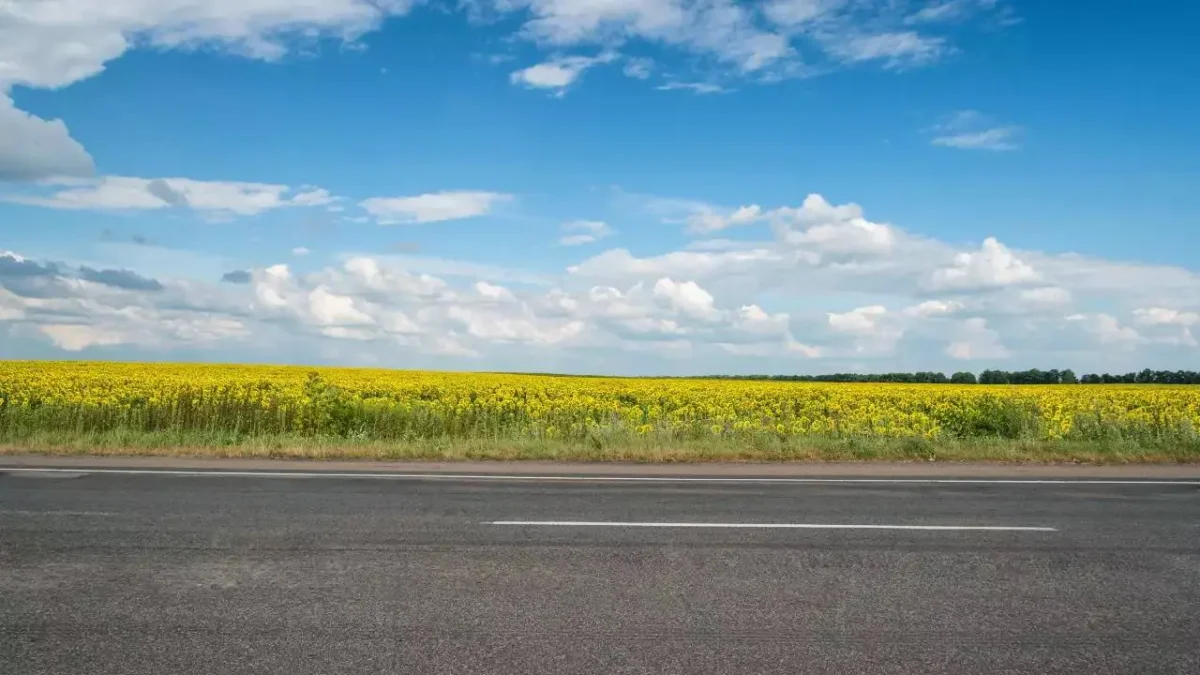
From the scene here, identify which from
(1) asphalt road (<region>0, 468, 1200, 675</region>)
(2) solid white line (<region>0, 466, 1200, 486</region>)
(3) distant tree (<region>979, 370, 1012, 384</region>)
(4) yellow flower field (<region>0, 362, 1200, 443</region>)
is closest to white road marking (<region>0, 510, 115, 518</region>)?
(1) asphalt road (<region>0, 468, 1200, 675</region>)

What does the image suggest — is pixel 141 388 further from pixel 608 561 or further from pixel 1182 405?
pixel 1182 405

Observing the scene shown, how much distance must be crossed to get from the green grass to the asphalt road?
18.6 ft

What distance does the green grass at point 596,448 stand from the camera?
1705 cm

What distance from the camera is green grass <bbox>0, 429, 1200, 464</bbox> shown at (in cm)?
1705

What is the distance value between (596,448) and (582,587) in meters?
10.7

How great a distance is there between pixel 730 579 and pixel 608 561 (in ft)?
3.51

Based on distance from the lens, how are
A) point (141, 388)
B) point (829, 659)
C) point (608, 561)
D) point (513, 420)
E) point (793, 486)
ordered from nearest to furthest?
1. point (829, 659)
2. point (608, 561)
3. point (793, 486)
4. point (513, 420)
5. point (141, 388)

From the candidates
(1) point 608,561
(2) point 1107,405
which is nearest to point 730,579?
(1) point 608,561

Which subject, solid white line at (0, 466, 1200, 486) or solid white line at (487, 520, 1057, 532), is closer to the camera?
solid white line at (487, 520, 1057, 532)

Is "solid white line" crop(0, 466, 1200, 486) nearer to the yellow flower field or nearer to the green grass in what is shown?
the green grass

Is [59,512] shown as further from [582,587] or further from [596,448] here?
[596,448]

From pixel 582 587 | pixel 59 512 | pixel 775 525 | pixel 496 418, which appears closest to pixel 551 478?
pixel 775 525

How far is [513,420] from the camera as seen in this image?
2155 cm

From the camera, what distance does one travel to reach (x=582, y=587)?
22.4 ft
